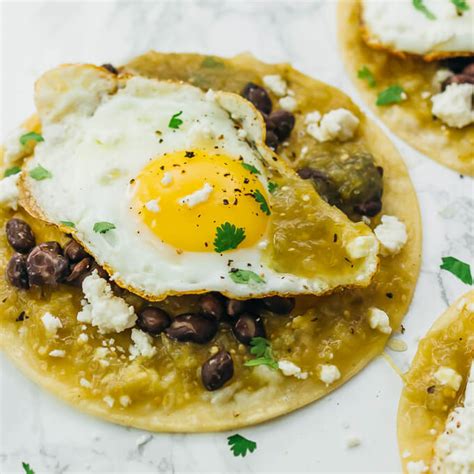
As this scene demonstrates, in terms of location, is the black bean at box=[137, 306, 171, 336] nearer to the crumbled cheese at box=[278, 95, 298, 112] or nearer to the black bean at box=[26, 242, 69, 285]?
the black bean at box=[26, 242, 69, 285]

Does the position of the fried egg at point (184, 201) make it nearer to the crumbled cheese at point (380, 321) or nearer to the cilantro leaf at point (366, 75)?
the crumbled cheese at point (380, 321)

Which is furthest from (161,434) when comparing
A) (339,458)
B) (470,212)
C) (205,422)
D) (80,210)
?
(470,212)

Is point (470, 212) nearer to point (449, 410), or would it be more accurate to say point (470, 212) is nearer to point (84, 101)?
point (449, 410)

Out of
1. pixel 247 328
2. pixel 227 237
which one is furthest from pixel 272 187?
pixel 247 328

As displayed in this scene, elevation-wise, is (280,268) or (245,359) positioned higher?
(280,268)

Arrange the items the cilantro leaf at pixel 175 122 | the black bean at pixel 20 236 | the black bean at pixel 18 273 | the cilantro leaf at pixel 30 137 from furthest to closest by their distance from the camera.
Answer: the cilantro leaf at pixel 30 137 < the cilantro leaf at pixel 175 122 < the black bean at pixel 20 236 < the black bean at pixel 18 273

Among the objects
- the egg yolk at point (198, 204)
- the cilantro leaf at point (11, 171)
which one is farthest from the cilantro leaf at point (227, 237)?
the cilantro leaf at point (11, 171)
